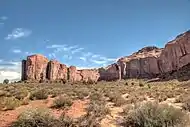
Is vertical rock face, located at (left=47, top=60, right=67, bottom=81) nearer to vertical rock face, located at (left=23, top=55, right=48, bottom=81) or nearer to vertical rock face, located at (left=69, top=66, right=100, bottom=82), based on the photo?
vertical rock face, located at (left=23, top=55, right=48, bottom=81)

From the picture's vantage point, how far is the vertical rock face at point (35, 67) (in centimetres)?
10700

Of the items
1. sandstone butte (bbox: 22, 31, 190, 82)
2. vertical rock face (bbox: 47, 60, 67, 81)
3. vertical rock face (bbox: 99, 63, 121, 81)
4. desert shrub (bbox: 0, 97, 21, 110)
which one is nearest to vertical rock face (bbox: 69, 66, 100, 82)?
sandstone butte (bbox: 22, 31, 190, 82)

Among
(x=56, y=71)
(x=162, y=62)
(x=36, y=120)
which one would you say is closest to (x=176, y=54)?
(x=162, y=62)

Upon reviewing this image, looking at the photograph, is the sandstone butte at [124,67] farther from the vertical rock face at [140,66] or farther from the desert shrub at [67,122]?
the desert shrub at [67,122]

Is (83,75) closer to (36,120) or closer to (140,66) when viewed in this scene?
(140,66)

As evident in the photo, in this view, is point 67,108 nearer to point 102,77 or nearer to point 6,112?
point 6,112

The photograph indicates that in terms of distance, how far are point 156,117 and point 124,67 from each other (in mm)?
123398

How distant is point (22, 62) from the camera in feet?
372

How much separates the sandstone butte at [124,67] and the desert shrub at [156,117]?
3319 inches

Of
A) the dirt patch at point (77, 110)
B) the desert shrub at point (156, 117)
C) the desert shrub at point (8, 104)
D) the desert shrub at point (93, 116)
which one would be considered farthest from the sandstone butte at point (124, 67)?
the desert shrub at point (156, 117)

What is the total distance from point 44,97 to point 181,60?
83047 millimetres

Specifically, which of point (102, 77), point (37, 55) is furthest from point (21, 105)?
point (102, 77)

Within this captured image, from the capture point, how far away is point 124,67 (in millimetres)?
136500

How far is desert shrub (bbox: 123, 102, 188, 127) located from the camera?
43.1 feet
